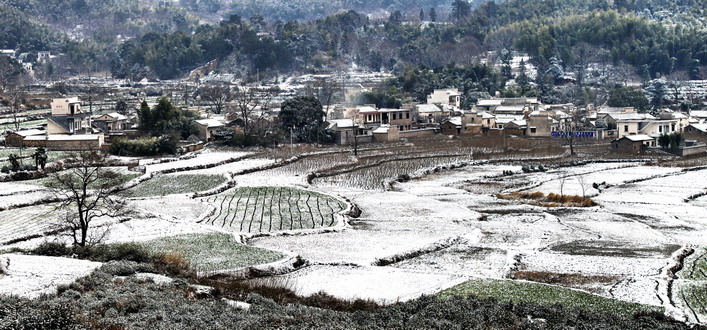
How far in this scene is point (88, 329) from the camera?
13773 millimetres

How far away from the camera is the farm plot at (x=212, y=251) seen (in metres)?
22.4

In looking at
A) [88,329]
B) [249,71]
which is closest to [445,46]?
[249,71]

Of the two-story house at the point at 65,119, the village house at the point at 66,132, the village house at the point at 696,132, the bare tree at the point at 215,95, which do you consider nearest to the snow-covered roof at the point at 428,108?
the bare tree at the point at 215,95

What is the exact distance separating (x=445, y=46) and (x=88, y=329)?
9386cm

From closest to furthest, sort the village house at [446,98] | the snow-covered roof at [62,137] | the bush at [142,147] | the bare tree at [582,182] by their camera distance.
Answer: the bare tree at [582,182], the bush at [142,147], the snow-covered roof at [62,137], the village house at [446,98]

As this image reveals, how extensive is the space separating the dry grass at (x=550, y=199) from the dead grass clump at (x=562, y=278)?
11.9 m

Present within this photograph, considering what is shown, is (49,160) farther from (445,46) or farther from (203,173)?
(445,46)

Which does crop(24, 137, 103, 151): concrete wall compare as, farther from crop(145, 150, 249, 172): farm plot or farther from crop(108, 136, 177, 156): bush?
crop(145, 150, 249, 172): farm plot

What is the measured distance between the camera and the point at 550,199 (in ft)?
113

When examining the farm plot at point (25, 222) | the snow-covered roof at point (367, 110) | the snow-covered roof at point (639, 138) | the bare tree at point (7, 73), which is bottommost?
the farm plot at point (25, 222)

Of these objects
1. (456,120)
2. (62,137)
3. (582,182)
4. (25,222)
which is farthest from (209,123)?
(25,222)

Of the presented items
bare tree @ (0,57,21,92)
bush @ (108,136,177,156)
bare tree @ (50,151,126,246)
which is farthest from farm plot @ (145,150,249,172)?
bare tree @ (0,57,21,92)

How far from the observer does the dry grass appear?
33469mm

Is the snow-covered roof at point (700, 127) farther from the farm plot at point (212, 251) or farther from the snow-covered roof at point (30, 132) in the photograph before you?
the farm plot at point (212, 251)
